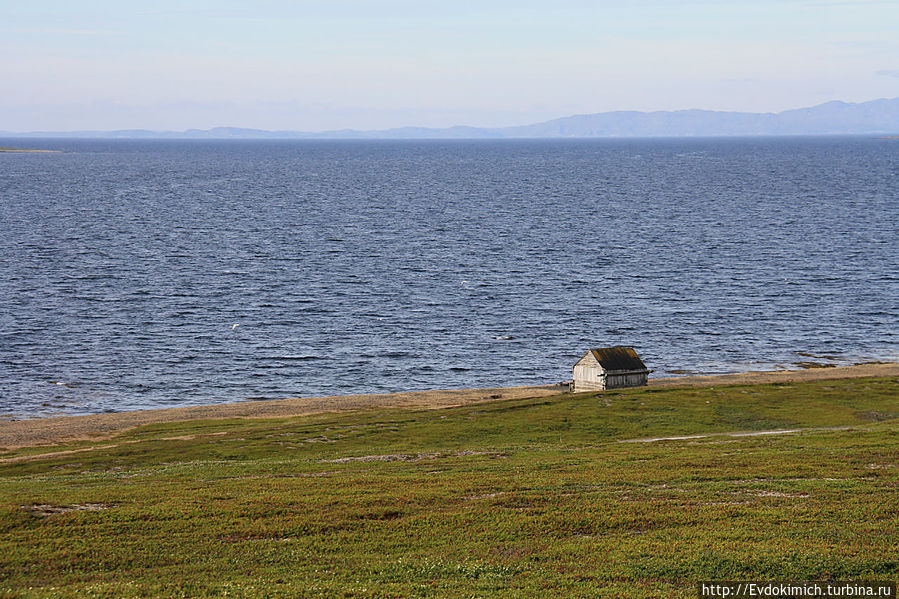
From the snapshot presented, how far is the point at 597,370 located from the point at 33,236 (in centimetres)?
10991

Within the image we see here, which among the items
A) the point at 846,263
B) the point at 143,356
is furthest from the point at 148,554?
the point at 846,263

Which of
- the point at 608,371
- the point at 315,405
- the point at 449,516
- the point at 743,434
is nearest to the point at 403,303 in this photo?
the point at 315,405

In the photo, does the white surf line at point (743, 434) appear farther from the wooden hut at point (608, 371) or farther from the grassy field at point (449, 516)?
the wooden hut at point (608, 371)

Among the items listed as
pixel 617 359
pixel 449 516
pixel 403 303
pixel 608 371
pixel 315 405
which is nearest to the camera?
pixel 449 516

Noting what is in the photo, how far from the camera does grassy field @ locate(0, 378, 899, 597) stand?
24172mm

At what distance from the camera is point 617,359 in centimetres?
6525

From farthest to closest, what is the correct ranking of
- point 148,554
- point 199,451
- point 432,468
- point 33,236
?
1. point 33,236
2. point 199,451
3. point 432,468
4. point 148,554

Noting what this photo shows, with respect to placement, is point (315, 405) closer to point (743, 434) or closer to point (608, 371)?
point (608, 371)

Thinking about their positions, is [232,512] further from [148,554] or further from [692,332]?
[692,332]

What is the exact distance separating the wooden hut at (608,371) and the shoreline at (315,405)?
81.0 inches

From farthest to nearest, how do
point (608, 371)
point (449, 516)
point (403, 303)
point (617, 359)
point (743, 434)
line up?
point (403, 303)
point (617, 359)
point (608, 371)
point (743, 434)
point (449, 516)

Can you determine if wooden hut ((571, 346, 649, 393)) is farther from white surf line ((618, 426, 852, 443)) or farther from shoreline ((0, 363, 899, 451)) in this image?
white surf line ((618, 426, 852, 443))

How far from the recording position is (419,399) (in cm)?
6744

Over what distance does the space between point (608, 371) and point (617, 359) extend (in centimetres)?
163
